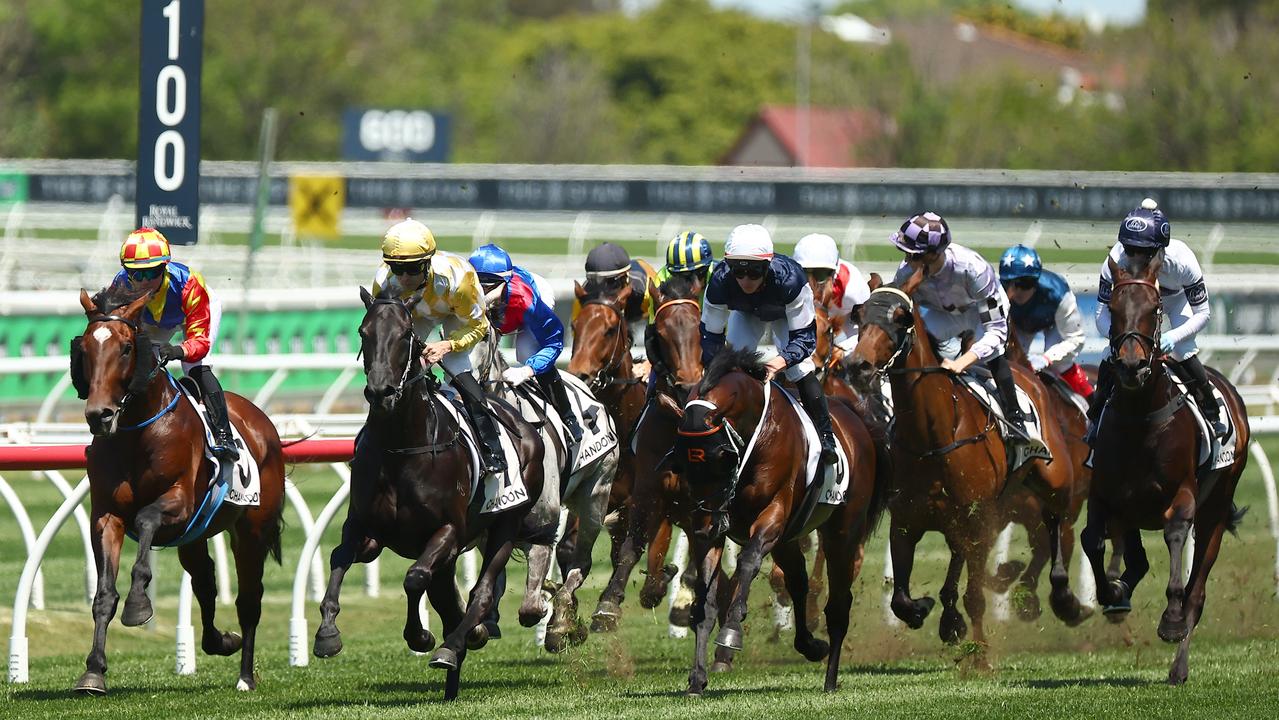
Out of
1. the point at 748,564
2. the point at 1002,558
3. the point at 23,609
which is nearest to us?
the point at 748,564

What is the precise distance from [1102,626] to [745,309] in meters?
3.74

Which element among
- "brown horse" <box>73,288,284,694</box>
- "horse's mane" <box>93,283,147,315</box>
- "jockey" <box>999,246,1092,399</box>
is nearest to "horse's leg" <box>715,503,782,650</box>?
"brown horse" <box>73,288,284,694</box>

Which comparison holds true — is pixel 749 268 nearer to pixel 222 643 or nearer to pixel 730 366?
pixel 730 366

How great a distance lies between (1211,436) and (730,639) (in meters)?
2.46

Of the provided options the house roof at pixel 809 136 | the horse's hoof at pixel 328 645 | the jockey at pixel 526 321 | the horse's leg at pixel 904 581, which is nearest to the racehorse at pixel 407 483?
the horse's hoof at pixel 328 645

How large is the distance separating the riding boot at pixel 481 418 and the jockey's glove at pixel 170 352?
1144mm

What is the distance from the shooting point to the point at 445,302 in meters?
8.49

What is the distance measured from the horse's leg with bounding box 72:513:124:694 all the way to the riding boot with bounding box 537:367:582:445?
2.21m

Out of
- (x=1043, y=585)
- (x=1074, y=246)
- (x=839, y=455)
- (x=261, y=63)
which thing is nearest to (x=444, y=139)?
(x=261, y=63)

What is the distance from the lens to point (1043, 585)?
12859 millimetres

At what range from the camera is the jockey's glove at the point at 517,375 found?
9398 millimetres

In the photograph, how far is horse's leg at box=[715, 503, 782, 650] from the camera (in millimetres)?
8305

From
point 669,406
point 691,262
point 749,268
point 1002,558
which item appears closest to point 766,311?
point 749,268

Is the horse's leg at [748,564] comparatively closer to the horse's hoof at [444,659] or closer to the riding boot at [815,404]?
the riding boot at [815,404]
